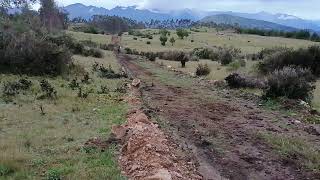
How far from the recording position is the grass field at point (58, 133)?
9.95 meters

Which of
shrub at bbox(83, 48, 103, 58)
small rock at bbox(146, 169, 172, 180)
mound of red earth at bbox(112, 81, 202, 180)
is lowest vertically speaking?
shrub at bbox(83, 48, 103, 58)

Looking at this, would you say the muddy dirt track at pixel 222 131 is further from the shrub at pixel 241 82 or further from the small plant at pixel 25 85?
the small plant at pixel 25 85

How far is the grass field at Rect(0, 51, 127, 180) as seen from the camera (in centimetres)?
995

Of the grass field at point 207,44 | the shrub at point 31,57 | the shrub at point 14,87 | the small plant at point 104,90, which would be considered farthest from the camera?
the grass field at point 207,44

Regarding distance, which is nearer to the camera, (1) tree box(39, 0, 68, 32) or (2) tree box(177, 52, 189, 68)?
(2) tree box(177, 52, 189, 68)

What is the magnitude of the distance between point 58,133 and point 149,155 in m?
3.76

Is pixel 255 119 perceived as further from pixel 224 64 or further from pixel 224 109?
pixel 224 64

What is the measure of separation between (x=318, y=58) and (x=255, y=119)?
15498 mm

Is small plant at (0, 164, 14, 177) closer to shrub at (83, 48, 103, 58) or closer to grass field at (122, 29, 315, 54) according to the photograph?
shrub at (83, 48, 103, 58)

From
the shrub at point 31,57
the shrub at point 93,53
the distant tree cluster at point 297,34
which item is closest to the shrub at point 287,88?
the shrub at point 31,57

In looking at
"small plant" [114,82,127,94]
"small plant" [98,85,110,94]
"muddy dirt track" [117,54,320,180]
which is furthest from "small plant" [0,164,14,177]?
"small plant" [114,82,127,94]

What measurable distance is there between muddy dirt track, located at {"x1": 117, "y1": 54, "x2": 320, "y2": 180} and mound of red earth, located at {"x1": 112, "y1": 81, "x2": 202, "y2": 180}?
13.6 inches

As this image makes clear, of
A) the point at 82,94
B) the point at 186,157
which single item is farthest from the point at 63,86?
the point at 186,157

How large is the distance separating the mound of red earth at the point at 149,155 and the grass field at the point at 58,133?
29cm
